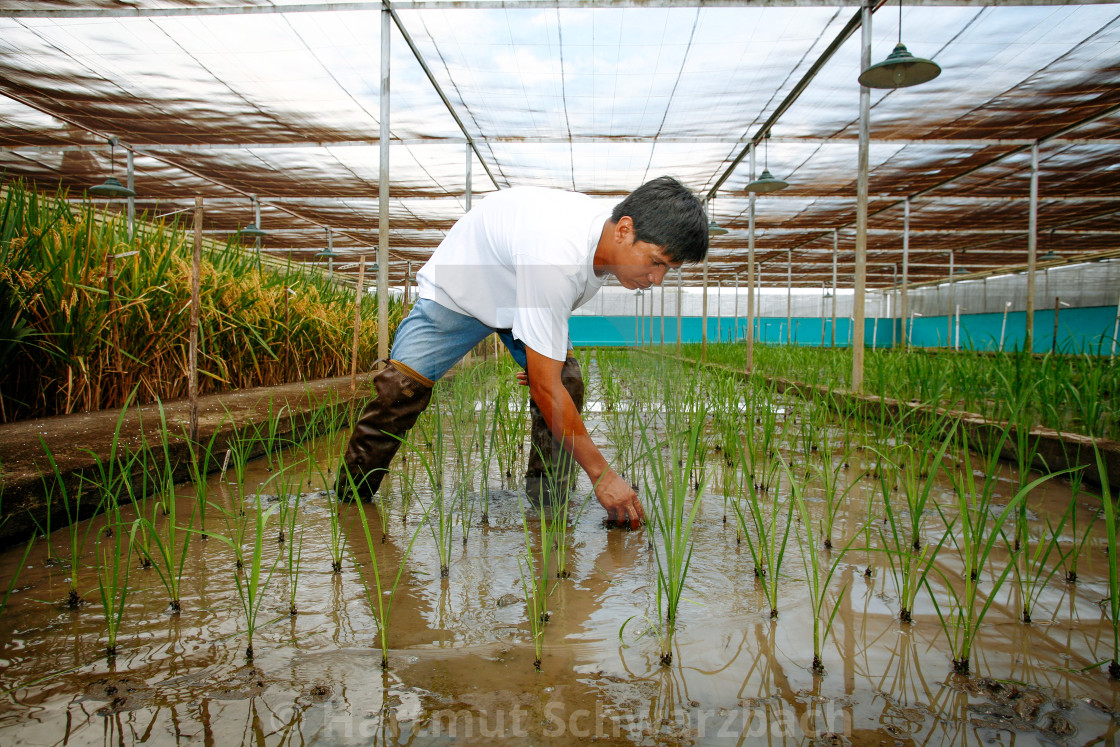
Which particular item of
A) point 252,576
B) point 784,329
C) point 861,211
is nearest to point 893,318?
point 861,211

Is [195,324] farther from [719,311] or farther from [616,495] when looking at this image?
Answer: [719,311]

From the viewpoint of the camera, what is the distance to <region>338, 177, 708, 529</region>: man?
58.7 inches

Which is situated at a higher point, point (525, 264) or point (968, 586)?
point (525, 264)

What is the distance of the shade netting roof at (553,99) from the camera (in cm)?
463

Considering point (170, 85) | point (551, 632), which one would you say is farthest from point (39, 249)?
point (170, 85)

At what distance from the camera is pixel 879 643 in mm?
1040

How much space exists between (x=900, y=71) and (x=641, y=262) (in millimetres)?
2830

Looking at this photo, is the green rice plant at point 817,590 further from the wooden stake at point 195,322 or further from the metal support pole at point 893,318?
the metal support pole at point 893,318

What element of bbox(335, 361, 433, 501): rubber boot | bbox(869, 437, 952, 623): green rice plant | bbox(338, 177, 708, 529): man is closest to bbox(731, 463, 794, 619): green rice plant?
bbox(869, 437, 952, 623): green rice plant

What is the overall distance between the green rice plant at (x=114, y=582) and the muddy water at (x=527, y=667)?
0.02 m

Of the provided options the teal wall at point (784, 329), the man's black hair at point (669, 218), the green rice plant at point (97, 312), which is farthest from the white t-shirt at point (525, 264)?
the teal wall at point (784, 329)

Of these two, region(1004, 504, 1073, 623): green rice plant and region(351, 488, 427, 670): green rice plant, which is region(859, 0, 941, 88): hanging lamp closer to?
region(1004, 504, 1073, 623): green rice plant

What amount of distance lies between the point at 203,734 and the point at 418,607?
0.43m

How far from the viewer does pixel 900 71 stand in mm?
3402
